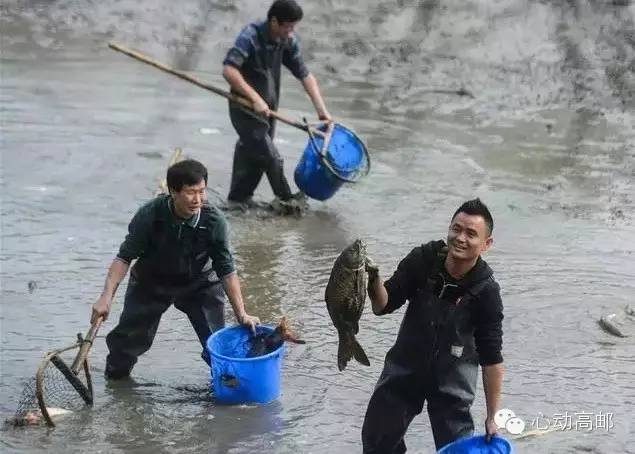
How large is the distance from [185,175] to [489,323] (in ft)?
5.61

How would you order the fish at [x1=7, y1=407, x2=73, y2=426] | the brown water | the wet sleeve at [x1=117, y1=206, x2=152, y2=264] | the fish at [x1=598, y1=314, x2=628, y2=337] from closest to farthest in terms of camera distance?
the fish at [x1=7, y1=407, x2=73, y2=426]
the wet sleeve at [x1=117, y1=206, x2=152, y2=264]
the brown water
the fish at [x1=598, y1=314, x2=628, y2=337]

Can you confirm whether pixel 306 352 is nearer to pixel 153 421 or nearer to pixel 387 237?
pixel 153 421

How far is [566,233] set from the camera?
8.09 m

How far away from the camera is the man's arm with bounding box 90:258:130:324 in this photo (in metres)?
5.07

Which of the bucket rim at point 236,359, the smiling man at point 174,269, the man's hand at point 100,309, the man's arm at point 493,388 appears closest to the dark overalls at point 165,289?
the smiling man at point 174,269

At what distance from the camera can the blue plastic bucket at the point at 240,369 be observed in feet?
17.0

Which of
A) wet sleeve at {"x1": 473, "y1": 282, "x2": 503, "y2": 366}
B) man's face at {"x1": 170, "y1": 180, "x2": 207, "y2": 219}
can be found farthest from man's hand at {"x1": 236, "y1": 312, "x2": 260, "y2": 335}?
wet sleeve at {"x1": 473, "y1": 282, "x2": 503, "y2": 366}

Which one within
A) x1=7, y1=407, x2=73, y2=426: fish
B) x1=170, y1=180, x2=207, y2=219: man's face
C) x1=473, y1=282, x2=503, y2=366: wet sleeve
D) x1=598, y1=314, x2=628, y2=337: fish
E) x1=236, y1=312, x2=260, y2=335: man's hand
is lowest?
x1=7, y1=407, x2=73, y2=426: fish

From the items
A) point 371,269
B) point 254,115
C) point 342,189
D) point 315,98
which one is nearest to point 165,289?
point 371,269

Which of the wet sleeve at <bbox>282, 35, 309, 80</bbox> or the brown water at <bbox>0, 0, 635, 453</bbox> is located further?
the wet sleeve at <bbox>282, 35, 309, 80</bbox>

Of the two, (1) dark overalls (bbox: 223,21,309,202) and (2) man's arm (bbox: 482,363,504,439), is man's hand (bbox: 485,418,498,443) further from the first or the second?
(1) dark overalls (bbox: 223,21,309,202)

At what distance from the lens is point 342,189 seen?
30.2 ft

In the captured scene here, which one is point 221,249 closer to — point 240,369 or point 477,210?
point 240,369

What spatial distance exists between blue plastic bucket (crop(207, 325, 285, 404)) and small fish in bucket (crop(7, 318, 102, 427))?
0.64 metres
